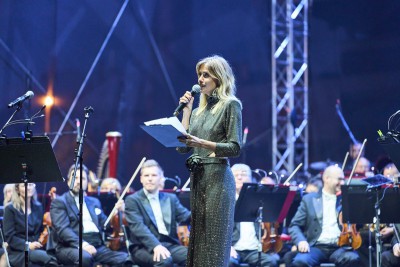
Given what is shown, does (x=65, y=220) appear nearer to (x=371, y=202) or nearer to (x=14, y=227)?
(x=14, y=227)

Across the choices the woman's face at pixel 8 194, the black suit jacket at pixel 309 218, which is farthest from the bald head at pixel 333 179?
the woman's face at pixel 8 194

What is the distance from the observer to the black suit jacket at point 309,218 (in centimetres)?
761

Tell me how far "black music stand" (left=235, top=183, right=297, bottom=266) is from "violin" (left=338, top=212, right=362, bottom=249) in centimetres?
70

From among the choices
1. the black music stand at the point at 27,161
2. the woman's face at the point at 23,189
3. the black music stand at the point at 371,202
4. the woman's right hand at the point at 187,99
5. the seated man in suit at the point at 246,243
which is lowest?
the seated man in suit at the point at 246,243

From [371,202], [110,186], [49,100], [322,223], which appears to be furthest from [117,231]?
[49,100]

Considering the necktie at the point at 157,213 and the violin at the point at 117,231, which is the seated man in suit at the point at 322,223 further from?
the violin at the point at 117,231

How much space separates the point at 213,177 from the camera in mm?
4359

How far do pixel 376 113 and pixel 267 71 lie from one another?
1881 mm

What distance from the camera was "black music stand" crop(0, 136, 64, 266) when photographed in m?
5.21

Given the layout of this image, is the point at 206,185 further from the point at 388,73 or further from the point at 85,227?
the point at 388,73

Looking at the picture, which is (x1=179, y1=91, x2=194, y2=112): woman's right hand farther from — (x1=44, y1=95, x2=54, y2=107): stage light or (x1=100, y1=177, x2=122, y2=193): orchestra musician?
(x1=44, y1=95, x2=54, y2=107): stage light

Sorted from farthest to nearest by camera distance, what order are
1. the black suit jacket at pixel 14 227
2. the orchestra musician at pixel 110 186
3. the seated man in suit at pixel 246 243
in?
1. the orchestra musician at pixel 110 186
2. the seated man in suit at pixel 246 243
3. the black suit jacket at pixel 14 227

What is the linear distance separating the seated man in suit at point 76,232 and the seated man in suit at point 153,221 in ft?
0.98

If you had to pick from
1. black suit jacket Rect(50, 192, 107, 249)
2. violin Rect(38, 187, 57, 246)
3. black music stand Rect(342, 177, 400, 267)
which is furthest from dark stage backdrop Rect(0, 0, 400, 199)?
black music stand Rect(342, 177, 400, 267)
